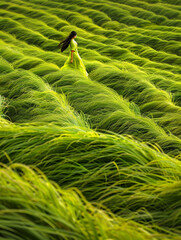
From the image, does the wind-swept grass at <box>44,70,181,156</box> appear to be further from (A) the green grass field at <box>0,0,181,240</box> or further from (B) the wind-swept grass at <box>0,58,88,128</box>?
(B) the wind-swept grass at <box>0,58,88,128</box>

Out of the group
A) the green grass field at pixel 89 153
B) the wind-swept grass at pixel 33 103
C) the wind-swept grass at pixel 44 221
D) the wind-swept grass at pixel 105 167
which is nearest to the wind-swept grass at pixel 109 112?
the green grass field at pixel 89 153

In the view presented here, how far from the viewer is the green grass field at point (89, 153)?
1031 mm

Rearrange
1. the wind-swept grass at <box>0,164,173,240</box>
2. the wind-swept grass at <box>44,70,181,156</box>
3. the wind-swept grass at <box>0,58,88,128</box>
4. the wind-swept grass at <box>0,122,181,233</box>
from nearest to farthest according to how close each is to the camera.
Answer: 1. the wind-swept grass at <box>0,164,173,240</box>
2. the wind-swept grass at <box>0,122,181,233</box>
3. the wind-swept grass at <box>0,58,88,128</box>
4. the wind-swept grass at <box>44,70,181,156</box>

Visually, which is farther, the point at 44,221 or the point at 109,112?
the point at 109,112

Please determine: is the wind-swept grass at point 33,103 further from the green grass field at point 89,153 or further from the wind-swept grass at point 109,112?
the wind-swept grass at point 109,112

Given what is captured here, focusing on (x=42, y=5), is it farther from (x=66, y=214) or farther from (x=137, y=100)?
(x=66, y=214)

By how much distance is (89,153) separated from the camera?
5.34 ft

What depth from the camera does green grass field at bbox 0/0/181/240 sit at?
1.03 m

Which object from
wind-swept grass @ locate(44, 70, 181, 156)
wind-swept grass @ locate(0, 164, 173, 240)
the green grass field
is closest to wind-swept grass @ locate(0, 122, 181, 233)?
the green grass field

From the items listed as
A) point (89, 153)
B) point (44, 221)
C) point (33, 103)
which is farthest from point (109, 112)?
point (44, 221)

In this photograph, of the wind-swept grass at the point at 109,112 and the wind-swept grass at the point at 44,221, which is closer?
the wind-swept grass at the point at 44,221

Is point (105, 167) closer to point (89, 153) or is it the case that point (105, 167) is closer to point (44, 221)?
point (89, 153)

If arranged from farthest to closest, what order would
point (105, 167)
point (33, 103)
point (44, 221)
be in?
point (33, 103), point (105, 167), point (44, 221)

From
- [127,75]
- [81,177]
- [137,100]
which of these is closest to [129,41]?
[127,75]
